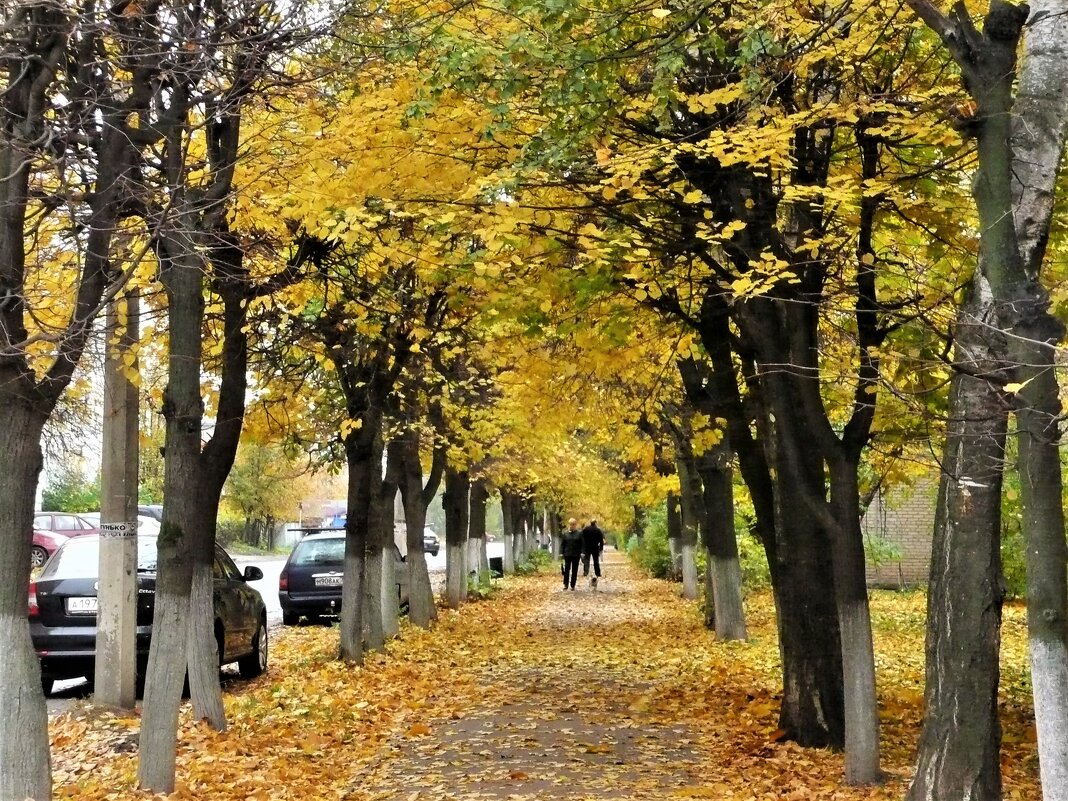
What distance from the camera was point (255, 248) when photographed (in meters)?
9.38

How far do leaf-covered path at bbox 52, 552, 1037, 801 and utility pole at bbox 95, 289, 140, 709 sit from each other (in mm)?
453

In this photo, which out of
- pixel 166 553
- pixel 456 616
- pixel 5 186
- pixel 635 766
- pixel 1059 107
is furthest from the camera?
pixel 456 616

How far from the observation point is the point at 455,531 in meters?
23.4

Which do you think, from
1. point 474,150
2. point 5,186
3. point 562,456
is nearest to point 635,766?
point 474,150

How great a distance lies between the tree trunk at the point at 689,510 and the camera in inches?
908

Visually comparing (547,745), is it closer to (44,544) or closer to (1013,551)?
(1013,551)

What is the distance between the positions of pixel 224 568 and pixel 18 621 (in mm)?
8173

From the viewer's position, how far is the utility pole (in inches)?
389

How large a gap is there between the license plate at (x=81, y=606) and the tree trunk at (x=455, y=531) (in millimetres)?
11751

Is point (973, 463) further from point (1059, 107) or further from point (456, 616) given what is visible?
point (456, 616)

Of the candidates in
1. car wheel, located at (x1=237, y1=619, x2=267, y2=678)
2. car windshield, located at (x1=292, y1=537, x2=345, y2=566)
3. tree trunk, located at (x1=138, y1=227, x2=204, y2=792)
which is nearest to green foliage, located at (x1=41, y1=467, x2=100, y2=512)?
car windshield, located at (x1=292, y1=537, x2=345, y2=566)

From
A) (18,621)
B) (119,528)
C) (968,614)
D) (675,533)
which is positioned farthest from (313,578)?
(968,614)

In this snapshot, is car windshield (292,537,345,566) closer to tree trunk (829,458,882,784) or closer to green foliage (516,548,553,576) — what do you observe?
tree trunk (829,458,882,784)

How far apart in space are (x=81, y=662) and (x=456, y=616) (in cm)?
1140
